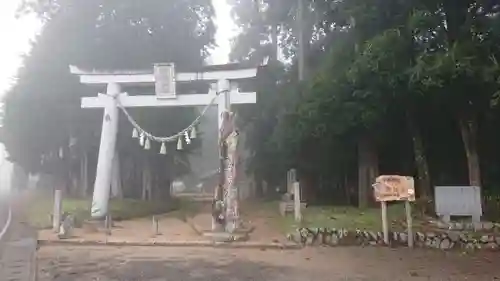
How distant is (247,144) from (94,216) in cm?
1315

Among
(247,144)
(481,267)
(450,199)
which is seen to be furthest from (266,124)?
(481,267)

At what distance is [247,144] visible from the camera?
2848 centimetres

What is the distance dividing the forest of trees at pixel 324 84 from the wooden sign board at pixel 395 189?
2399 mm

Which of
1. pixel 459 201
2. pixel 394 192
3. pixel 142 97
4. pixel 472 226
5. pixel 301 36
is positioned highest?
pixel 301 36

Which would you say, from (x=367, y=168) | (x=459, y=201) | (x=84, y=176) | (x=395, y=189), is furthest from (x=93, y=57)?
(x=459, y=201)

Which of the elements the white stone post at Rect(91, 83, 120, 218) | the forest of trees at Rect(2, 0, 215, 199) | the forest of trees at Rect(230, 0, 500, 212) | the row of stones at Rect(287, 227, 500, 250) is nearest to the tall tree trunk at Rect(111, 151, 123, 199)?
the forest of trees at Rect(2, 0, 215, 199)

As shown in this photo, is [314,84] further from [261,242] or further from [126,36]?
[126,36]

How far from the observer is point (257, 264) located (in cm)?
1018

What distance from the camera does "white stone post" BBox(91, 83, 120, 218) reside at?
16.5 meters

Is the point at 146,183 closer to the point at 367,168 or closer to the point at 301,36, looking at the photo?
the point at 301,36

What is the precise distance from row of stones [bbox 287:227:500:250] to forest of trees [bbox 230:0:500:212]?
118 inches

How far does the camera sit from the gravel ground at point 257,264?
28.9 feet

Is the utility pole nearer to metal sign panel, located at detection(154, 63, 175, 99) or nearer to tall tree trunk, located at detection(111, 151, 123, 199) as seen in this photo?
metal sign panel, located at detection(154, 63, 175, 99)

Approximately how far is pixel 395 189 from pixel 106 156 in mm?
9201
